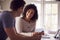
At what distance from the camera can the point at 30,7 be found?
2848 mm

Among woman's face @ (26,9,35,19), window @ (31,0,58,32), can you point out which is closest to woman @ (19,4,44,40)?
woman's face @ (26,9,35,19)

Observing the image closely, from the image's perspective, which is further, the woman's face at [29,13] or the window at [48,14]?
the window at [48,14]

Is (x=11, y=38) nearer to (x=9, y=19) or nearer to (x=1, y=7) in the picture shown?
(x=9, y=19)

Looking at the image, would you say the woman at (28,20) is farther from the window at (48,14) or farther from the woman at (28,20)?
the window at (48,14)

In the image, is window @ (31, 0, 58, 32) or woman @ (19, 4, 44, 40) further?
window @ (31, 0, 58, 32)

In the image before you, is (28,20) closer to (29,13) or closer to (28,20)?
(28,20)

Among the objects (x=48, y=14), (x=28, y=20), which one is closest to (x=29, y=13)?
(x=28, y=20)

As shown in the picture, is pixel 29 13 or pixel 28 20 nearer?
pixel 29 13

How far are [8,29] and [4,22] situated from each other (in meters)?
0.09

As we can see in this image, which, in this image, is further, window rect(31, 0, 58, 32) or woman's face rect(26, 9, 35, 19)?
window rect(31, 0, 58, 32)

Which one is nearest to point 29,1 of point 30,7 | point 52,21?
point 52,21

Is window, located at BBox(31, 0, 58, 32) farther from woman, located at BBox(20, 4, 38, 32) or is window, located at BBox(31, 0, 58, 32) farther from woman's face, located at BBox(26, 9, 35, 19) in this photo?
woman's face, located at BBox(26, 9, 35, 19)

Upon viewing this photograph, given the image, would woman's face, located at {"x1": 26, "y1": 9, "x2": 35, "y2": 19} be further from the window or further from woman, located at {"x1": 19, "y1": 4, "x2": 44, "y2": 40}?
the window

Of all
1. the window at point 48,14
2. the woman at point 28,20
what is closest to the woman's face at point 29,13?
the woman at point 28,20
